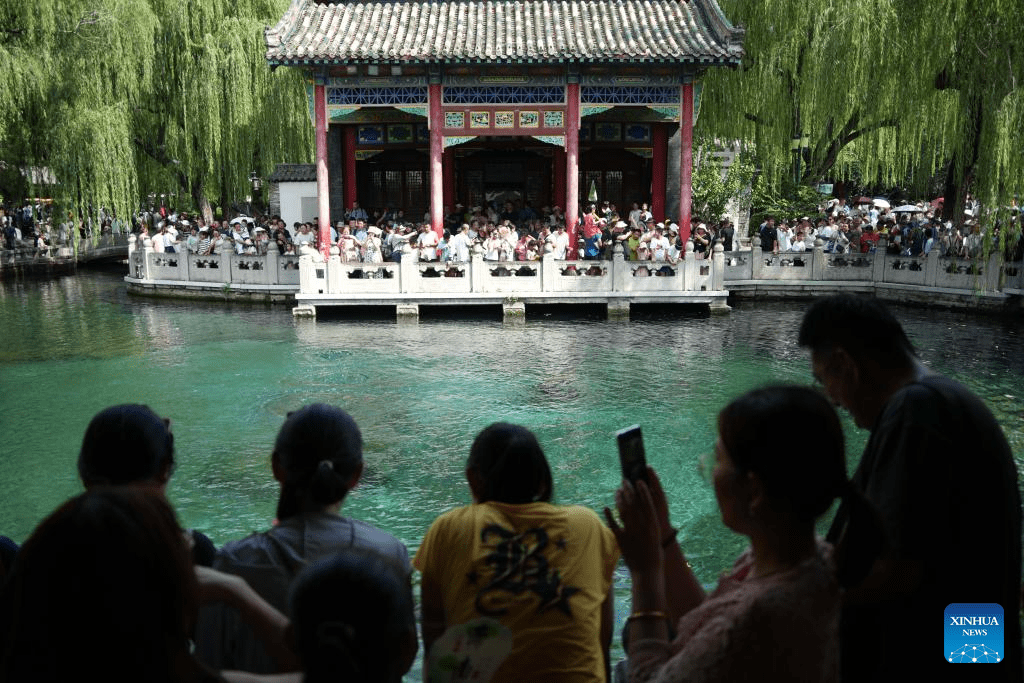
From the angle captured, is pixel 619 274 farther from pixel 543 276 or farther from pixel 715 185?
pixel 715 185

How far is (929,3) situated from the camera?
14.5 meters

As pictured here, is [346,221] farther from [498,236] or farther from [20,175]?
[20,175]

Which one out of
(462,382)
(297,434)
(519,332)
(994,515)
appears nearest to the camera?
(994,515)

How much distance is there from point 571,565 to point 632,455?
→ 0.45m

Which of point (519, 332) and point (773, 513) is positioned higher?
point (773, 513)

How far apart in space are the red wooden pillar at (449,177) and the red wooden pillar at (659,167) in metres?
4.18

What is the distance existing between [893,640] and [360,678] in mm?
1208

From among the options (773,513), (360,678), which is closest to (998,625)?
(773,513)

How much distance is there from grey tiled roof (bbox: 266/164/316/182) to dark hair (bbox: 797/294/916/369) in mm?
21610

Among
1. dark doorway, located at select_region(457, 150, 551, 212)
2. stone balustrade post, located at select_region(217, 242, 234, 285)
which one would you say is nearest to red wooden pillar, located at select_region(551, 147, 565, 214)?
dark doorway, located at select_region(457, 150, 551, 212)

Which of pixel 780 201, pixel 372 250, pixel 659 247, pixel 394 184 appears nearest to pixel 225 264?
pixel 372 250

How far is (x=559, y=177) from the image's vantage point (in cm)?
1998

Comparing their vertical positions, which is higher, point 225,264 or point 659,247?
point 659,247

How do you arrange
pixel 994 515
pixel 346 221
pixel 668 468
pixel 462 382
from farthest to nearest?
pixel 346 221 → pixel 462 382 → pixel 668 468 → pixel 994 515
